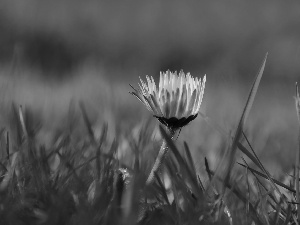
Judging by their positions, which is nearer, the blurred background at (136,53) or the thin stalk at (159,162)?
the thin stalk at (159,162)

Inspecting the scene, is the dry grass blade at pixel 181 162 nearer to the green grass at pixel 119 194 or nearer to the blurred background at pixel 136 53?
the green grass at pixel 119 194

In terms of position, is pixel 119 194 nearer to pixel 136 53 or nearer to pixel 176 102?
pixel 176 102

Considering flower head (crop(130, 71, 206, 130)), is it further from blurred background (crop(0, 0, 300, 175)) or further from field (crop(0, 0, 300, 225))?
blurred background (crop(0, 0, 300, 175))

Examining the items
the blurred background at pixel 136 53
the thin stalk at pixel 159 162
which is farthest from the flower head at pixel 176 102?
the blurred background at pixel 136 53

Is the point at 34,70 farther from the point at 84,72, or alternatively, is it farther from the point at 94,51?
the point at 94,51

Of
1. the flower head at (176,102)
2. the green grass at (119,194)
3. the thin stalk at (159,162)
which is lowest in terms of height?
the green grass at (119,194)

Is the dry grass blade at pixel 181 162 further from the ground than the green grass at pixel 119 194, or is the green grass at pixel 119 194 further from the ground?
the dry grass blade at pixel 181 162

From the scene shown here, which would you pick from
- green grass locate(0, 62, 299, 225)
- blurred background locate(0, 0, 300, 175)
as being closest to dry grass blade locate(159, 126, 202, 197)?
green grass locate(0, 62, 299, 225)

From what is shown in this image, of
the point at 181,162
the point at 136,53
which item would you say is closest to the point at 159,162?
the point at 181,162

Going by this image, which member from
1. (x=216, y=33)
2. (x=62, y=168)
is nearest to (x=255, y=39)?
(x=216, y=33)
